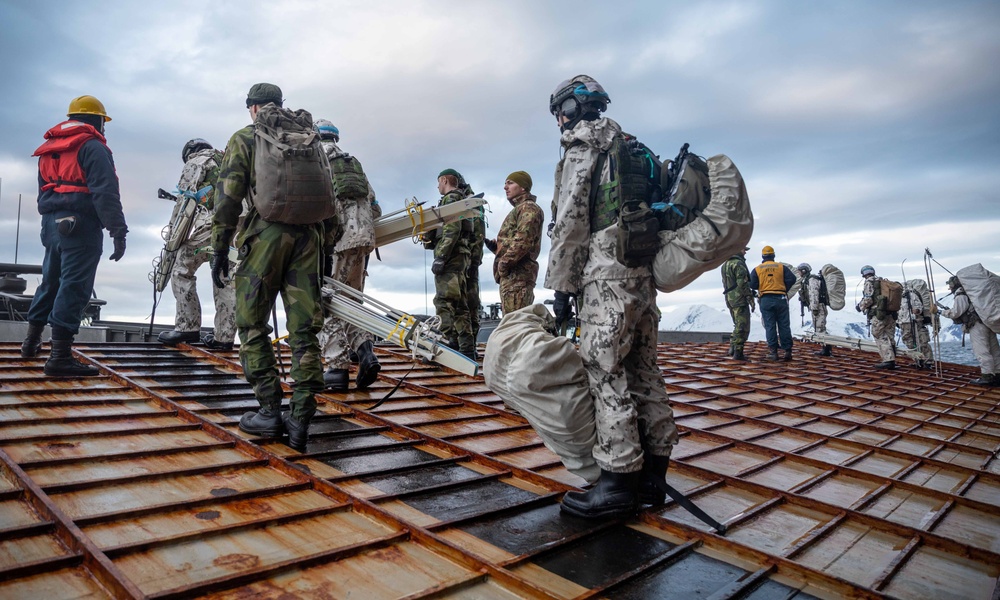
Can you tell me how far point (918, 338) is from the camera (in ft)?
35.6

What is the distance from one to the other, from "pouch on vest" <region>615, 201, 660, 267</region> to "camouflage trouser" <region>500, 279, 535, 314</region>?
307cm

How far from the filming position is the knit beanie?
5754 millimetres

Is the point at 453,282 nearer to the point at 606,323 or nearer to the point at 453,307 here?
the point at 453,307

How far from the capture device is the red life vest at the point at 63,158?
4547 mm

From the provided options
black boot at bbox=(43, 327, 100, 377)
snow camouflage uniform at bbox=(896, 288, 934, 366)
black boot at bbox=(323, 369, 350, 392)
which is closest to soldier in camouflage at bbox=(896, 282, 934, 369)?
snow camouflage uniform at bbox=(896, 288, 934, 366)

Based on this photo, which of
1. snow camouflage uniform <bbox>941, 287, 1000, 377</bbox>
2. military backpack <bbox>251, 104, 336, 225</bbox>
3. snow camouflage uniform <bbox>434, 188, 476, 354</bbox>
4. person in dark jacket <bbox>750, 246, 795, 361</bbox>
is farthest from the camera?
person in dark jacket <bbox>750, 246, 795, 361</bbox>

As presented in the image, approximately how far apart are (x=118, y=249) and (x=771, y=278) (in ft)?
30.4

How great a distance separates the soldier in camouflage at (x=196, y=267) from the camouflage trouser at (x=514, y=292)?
2.47 m

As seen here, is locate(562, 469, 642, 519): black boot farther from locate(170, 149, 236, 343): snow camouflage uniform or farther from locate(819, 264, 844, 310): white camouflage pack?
locate(819, 264, 844, 310): white camouflage pack

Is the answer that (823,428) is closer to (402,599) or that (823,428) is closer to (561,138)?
(561,138)

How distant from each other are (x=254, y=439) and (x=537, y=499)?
1639mm

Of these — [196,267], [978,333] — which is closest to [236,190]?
[196,267]

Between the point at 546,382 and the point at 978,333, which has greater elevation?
the point at 546,382

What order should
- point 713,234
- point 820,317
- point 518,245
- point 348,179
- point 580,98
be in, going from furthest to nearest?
point 820,317 → point 518,245 → point 348,179 → point 580,98 → point 713,234
